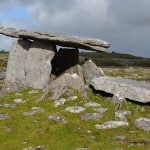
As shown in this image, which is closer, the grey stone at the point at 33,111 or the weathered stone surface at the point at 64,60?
the grey stone at the point at 33,111

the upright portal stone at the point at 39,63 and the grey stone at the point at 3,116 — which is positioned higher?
the upright portal stone at the point at 39,63

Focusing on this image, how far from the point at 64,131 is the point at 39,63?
11.4 m

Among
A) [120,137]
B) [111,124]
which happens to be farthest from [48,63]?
[120,137]

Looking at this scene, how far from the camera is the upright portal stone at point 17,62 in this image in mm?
36844

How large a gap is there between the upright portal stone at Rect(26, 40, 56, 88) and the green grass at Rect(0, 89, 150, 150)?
572 centimetres

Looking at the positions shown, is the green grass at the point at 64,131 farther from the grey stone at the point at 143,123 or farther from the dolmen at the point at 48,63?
the dolmen at the point at 48,63

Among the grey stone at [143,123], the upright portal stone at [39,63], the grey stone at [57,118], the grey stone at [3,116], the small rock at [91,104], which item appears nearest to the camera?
the grey stone at [143,123]

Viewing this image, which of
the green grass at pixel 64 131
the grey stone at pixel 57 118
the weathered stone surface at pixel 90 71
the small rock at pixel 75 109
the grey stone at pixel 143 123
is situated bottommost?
the green grass at pixel 64 131

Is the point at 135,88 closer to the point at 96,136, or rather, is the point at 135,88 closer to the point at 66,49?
the point at 96,136

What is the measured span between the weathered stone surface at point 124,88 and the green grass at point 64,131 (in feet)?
1.80

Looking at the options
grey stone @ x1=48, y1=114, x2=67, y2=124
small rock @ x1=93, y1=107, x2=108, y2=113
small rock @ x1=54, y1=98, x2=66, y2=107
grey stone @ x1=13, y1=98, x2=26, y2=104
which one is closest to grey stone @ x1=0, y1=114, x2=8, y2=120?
grey stone @ x1=48, y1=114, x2=67, y2=124

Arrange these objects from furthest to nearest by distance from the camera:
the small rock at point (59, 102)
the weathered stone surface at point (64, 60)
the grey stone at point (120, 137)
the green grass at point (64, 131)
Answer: the weathered stone surface at point (64, 60) → the small rock at point (59, 102) → the grey stone at point (120, 137) → the green grass at point (64, 131)

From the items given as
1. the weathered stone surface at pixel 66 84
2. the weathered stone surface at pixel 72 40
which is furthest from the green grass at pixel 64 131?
the weathered stone surface at pixel 72 40

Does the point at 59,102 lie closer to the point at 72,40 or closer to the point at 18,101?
the point at 18,101
